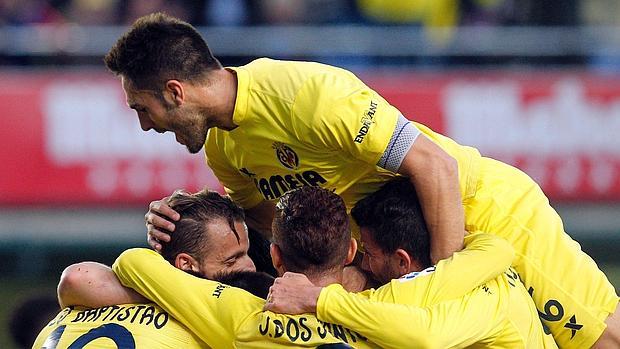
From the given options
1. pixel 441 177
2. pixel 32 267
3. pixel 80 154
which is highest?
pixel 441 177

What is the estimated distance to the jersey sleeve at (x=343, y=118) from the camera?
211 inches

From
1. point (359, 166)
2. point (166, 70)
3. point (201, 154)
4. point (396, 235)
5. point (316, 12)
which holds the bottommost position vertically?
point (201, 154)

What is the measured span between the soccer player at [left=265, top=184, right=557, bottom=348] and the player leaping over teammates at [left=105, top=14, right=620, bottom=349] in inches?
4.1

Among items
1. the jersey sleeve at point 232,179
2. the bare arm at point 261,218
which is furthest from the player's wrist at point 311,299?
the bare arm at point 261,218

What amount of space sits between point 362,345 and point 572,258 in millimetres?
1309

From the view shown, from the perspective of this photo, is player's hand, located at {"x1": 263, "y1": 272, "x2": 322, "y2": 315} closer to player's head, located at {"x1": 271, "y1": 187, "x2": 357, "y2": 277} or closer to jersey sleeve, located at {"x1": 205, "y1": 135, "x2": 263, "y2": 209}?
player's head, located at {"x1": 271, "y1": 187, "x2": 357, "y2": 277}

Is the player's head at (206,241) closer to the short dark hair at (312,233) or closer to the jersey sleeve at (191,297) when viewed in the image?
the jersey sleeve at (191,297)

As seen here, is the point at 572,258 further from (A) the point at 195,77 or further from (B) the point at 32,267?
Result: (B) the point at 32,267

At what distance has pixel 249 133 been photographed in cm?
566

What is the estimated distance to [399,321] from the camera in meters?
4.98

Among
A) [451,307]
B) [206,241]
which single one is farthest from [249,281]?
[451,307]

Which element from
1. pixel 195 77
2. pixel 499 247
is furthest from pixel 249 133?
pixel 499 247

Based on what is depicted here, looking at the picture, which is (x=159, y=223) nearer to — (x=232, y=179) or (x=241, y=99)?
(x=241, y=99)

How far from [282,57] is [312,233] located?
25.8 ft
